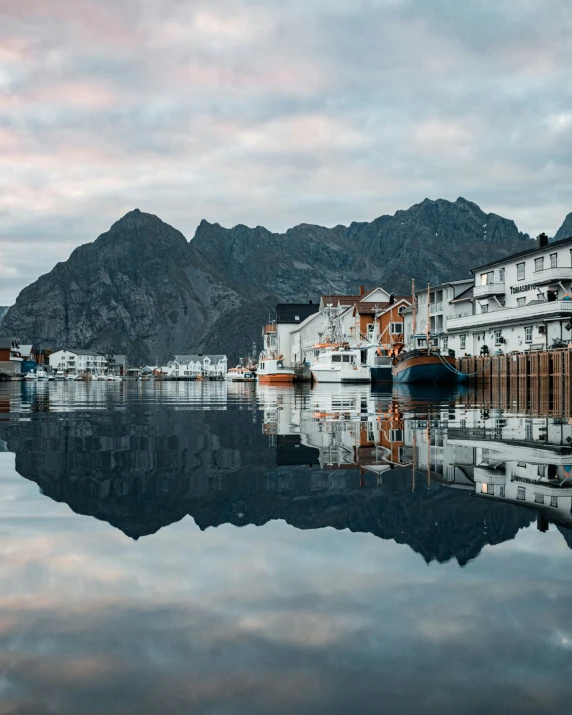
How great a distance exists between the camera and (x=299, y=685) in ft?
9.30

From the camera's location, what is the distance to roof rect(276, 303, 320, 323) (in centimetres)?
12762

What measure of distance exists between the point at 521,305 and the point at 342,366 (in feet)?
56.8

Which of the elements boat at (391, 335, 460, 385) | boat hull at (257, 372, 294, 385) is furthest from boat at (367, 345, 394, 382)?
boat hull at (257, 372, 294, 385)

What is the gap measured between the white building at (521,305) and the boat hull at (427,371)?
6.66 metres

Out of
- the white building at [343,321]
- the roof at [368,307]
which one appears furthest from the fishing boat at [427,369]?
the roof at [368,307]

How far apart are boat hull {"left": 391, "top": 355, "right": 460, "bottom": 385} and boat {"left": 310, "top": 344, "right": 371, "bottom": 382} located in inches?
455

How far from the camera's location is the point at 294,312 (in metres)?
129

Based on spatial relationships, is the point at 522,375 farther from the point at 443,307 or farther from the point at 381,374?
the point at 443,307

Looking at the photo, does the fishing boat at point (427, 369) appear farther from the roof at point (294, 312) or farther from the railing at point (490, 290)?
the roof at point (294, 312)

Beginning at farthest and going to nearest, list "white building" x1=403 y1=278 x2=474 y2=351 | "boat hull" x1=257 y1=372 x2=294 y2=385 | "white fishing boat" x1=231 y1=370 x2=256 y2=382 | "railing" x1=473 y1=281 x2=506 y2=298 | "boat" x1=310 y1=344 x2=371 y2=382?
"white fishing boat" x1=231 y1=370 x2=256 y2=382 → "boat hull" x1=257 y1=372 x2=294 y2=385 → "white building" x1=403 y1=278 x2=474 y2=351 → "boat" x1=310 y1=344 x2=371 y2=382 → "railing" x1=473 y1=281 x2=506 y2=298

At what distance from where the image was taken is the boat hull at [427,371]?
53.2m

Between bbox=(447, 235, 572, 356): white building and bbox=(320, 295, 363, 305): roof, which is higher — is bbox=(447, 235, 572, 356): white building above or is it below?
below

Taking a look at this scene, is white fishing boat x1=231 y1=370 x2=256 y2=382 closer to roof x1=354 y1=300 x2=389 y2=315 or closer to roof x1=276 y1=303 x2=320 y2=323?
roof x1=276 y1=303 x2=320 y2=323

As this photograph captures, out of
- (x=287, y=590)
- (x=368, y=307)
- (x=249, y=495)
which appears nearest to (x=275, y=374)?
(x=368, y=307)
